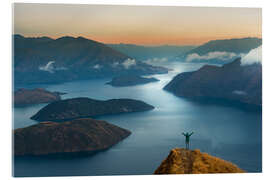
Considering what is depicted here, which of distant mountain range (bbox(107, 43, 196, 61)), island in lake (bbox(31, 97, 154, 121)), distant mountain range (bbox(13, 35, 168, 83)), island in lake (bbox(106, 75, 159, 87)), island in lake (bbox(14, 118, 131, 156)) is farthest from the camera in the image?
island in lake (bbox(106, 75, 159, 87))

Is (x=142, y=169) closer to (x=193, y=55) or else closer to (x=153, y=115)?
(x=153, y=115)

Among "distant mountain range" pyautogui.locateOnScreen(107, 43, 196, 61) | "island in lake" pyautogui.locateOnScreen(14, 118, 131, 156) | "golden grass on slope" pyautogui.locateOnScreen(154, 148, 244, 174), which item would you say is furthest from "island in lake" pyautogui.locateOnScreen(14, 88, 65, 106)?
"golden grass on slope" pyautogui.locateOnScreen(154, 148, 244, 174)

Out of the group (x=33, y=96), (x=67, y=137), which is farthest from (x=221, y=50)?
(x=33, y=96)

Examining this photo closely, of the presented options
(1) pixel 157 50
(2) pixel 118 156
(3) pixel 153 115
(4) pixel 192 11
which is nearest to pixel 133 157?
(2) pixel 118 156

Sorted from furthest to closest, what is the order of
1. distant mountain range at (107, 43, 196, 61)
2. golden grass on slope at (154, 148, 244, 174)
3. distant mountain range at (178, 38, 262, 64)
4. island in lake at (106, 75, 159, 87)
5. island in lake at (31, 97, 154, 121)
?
island in lake at (106, 75, 159, 87) < distant mountain range at (107, 43, 196, 61) < distant mountain range at (178, 38, 262, 64) < island in lake at (31, 97, 154, 121) < golden grass on slope at (154, 148, 244, 174)

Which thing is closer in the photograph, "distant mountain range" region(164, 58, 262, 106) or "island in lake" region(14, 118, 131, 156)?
"island in lake" region(14, 118, 131, 156)

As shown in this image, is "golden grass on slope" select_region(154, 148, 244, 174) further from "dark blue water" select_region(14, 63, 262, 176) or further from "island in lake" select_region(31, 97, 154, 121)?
"island in lake" select_region(31, 97, 154, 121)
